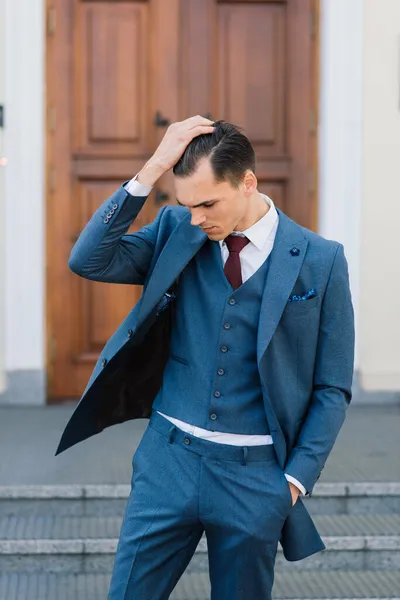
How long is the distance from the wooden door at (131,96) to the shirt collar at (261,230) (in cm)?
365

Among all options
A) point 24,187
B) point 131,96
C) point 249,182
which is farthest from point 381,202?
point 249,182

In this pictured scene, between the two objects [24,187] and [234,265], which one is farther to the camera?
[24,187]

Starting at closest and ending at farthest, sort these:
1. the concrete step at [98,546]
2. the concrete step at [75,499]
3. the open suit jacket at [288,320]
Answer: the open suit jacket at [288,320]
the concrete step at [98,546]
the concrete step at [75,499]

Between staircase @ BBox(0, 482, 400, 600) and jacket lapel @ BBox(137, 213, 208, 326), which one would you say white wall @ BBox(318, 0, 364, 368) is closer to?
staircase @ BBox(0, 482, 400, 600)

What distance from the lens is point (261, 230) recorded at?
8.17ft

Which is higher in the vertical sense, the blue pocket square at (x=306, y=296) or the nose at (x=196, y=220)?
the nose at (x=196, y=220)

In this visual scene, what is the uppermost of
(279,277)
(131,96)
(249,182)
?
(131,96)

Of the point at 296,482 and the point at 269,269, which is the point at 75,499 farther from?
the point at 269,269

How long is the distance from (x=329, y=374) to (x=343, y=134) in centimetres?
377

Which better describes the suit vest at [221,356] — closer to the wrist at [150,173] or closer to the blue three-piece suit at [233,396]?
the blue three-piece suit at [233,396]

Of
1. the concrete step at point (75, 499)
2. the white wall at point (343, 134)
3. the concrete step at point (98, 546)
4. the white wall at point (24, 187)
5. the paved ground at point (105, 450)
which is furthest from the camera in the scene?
the white wall at point (343, 134)

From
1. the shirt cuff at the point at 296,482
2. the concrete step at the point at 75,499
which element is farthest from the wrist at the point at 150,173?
the concrete step at the point at 75,499

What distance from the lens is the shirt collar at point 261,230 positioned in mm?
2471

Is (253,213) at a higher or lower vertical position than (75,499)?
higher
